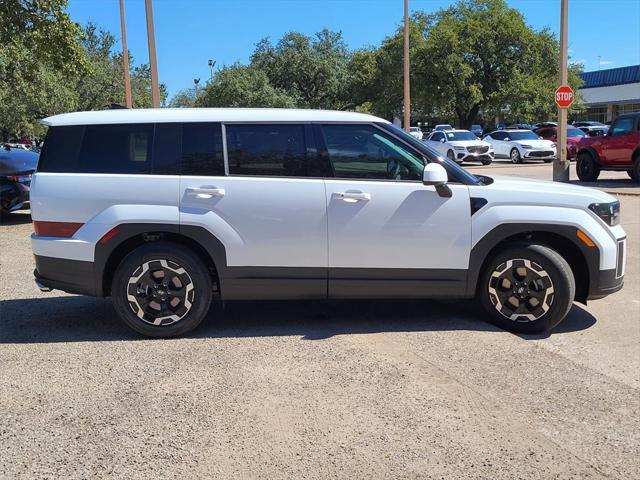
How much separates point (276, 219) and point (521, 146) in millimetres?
26757

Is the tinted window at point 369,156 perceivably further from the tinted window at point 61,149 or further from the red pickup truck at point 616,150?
the red pickup truck at point 616,150

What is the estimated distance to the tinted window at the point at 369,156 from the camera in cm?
518

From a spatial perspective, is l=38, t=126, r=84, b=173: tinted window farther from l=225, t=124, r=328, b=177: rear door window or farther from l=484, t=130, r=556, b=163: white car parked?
l=484, t=130, r=556, b=163: white car parked

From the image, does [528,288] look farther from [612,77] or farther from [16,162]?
[612,77]

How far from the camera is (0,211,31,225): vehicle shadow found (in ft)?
41.4

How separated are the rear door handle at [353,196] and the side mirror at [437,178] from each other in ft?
1.60

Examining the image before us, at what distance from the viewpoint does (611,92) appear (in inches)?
2606

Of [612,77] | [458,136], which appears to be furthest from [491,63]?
[612,77]

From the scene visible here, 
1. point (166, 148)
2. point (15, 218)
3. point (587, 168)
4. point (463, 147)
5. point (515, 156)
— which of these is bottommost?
point (15, 218)

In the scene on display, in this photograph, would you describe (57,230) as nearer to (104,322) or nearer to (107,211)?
(107,211)

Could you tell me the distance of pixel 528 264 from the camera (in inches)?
205

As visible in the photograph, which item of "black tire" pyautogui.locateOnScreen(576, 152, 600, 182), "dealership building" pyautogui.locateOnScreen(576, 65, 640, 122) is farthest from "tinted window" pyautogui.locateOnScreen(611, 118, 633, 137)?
"dealership building" pyautogui.locateOnScreen(576, 65, 640, 122)

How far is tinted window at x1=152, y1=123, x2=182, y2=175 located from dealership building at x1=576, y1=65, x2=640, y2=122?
210 ft

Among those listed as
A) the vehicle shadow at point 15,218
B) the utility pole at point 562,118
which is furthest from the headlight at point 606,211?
the utility pole at point 562,118
